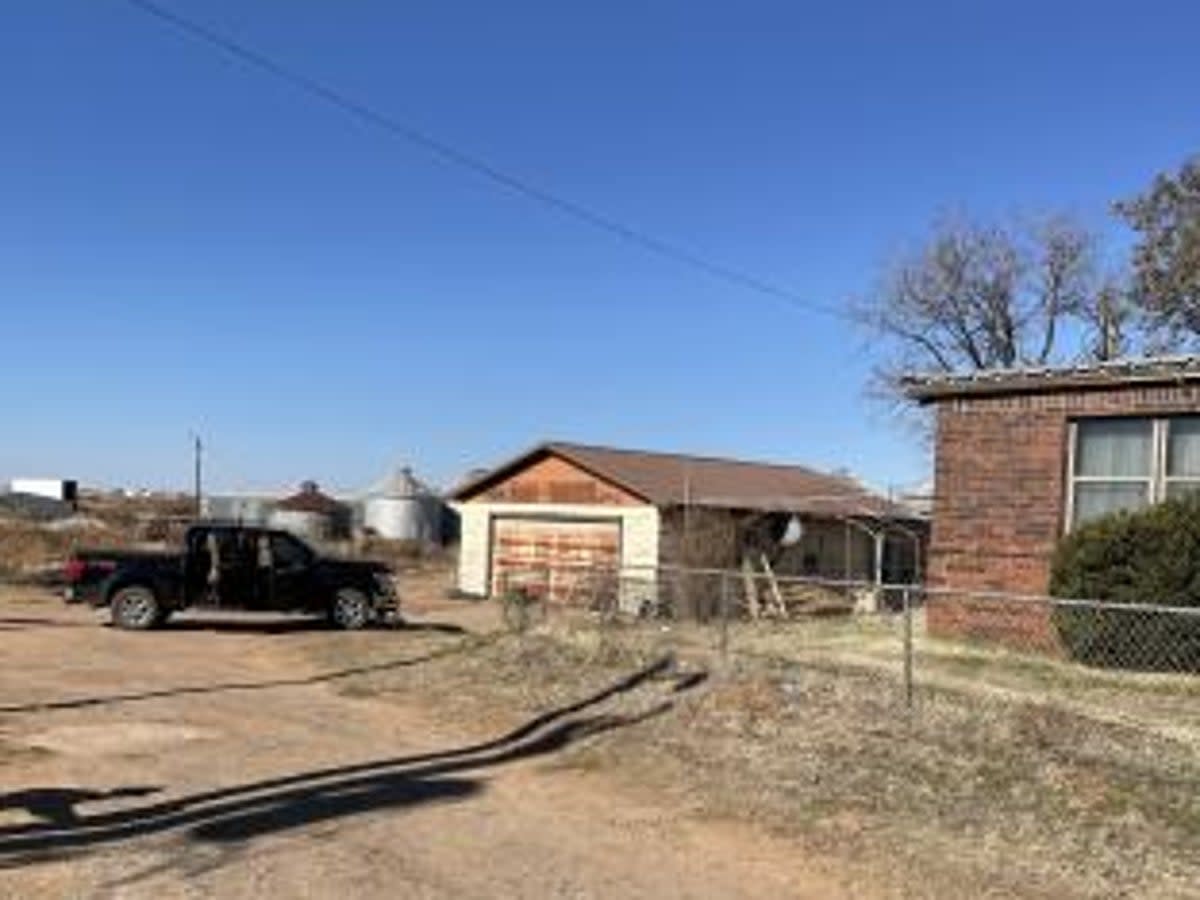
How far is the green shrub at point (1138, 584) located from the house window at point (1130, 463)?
103cm

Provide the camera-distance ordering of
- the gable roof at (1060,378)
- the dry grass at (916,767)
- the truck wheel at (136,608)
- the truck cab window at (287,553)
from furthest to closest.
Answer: the truck cab window at (287,553), the truck wheel at (136,608), the gable roof at (1060,378), the dry grass at (916,767)

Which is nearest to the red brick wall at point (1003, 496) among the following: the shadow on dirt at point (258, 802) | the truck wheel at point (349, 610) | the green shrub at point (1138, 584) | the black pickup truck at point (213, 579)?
the green shrub at point (1138, 584)

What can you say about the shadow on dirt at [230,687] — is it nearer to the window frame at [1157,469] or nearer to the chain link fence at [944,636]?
the chain link fence at [944,636]

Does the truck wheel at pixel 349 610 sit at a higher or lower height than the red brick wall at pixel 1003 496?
lower

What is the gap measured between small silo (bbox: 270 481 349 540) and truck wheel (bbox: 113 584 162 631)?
38056 millimetres

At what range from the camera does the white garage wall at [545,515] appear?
37188 millimetres

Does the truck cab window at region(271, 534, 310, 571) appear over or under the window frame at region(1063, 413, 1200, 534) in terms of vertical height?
under

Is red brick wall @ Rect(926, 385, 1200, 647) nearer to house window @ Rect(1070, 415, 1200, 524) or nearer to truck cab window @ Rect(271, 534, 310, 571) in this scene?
house window @ Rect(1070, 415, 1200, 524)

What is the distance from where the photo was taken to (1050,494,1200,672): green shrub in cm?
1764

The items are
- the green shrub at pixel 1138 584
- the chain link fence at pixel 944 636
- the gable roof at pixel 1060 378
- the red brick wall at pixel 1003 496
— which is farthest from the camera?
the red brick wall at pixel 1003 496

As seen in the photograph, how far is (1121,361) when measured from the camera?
1978 centimetres

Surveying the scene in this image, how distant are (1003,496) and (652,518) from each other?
16799 millimetres

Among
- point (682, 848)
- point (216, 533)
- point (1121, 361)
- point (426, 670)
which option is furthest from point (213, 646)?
point (682, 848)

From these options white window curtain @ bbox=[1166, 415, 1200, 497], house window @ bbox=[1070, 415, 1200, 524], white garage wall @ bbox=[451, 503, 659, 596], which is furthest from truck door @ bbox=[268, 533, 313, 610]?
white window curtain @ bbox=[1166, 415, 1200, 497]
